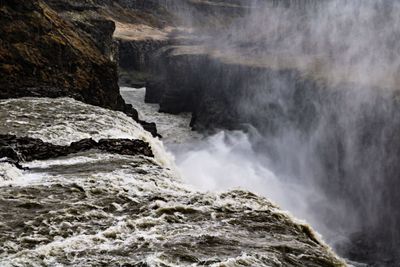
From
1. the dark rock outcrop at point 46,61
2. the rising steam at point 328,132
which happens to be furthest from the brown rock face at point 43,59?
the rising steam at point 328,132

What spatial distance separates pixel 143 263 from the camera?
6.60m

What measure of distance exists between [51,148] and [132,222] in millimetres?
5316

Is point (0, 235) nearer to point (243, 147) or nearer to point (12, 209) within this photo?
point (12, 209)

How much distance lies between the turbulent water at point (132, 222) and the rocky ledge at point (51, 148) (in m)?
0.47

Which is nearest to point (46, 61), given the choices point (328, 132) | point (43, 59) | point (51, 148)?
point (43, 59)

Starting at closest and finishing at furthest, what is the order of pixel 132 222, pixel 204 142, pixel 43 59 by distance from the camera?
1. pixel 132 222
2. pixel 43 59
3. pixel 204 142

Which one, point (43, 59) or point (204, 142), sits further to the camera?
point (204, 142)

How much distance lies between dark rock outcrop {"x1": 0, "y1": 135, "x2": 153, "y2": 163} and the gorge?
0.05 metres

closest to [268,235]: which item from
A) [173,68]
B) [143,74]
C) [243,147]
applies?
[243,147]

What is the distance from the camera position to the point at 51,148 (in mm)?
12500

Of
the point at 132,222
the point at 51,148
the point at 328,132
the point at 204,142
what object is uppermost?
the point at 328,132

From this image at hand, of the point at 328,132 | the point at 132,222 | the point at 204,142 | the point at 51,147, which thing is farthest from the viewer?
the point at 204,142

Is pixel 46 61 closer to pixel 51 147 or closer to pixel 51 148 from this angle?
pixel 51 147

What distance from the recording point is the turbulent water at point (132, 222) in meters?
6.86
